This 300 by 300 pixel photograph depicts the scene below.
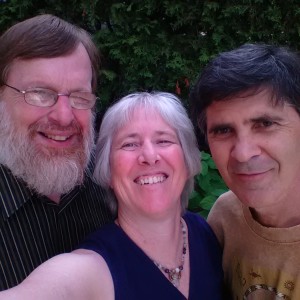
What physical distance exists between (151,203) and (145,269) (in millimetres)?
325

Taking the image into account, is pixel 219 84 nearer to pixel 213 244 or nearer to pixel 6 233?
pixel 213 244

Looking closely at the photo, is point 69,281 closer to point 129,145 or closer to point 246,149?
point 129,145

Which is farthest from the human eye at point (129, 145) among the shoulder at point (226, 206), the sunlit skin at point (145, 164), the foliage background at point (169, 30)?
the foliage background at point (169, 30)

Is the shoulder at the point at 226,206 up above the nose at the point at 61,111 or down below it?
below

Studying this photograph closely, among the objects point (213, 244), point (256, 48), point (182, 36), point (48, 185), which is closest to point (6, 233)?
point (48, 185)

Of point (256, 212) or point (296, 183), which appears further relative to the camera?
point (256, 212)

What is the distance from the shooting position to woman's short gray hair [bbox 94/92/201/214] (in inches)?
95.7

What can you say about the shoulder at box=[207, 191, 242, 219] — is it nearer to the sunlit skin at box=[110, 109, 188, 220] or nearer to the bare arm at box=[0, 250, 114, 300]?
the sunlit skin at box=[110, 109, 188, 220]

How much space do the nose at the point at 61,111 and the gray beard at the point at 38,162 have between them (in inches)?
6.2

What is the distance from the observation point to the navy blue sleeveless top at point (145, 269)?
6.93 ft

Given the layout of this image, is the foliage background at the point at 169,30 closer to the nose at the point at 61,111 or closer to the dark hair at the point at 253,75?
the nose at the point at 61,111

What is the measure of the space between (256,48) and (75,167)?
3.78 feet

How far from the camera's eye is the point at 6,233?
2.17 m

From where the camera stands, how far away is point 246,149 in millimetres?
2168
